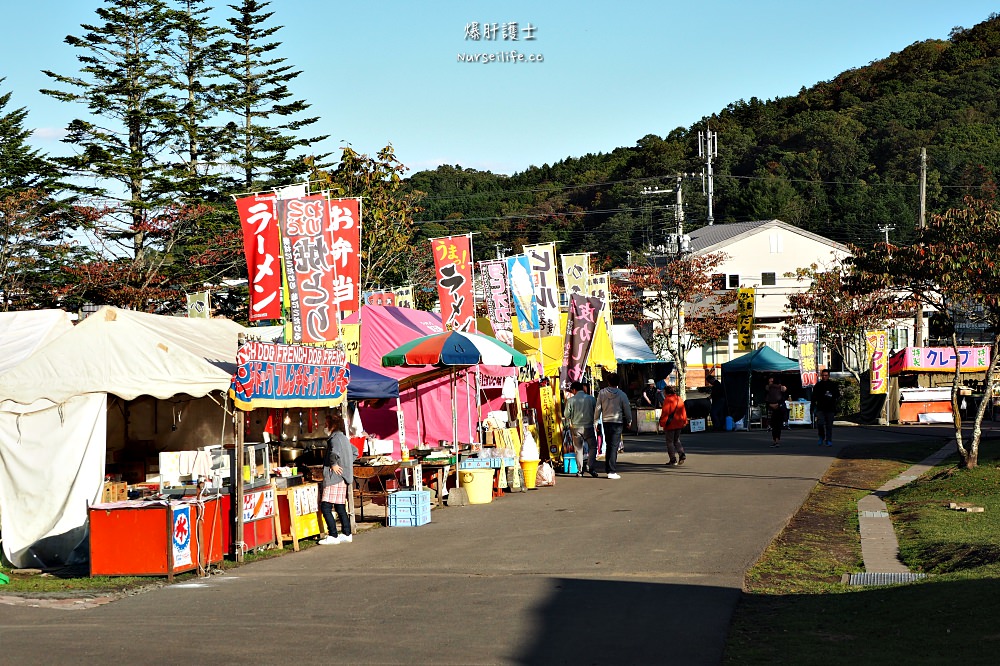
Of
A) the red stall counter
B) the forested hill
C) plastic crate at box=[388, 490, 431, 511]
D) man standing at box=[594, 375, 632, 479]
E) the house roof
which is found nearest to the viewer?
the red stall counter

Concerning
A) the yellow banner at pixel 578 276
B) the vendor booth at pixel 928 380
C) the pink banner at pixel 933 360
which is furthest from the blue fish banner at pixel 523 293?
the pink banner at pixel 933 360

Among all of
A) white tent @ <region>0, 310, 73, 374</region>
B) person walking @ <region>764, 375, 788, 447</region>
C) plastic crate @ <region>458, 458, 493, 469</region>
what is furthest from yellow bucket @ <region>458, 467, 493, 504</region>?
person walking @ <region>764, 375, 788, 447</region>

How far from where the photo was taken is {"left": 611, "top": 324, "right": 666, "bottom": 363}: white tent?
126ft

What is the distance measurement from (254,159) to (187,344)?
26373 millimetres

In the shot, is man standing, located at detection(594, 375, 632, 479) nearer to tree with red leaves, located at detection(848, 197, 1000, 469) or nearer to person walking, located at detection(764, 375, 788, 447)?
tree with red leaves, located at detection(848, 197, 1000, 469)

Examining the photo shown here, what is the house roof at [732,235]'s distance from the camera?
61438 mm

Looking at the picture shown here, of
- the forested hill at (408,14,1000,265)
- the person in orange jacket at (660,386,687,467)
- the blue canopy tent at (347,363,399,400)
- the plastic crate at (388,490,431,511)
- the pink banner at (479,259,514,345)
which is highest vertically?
the forested hill at (408,14,1000,265)

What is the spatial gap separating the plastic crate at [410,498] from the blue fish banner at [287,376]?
5.27 feet

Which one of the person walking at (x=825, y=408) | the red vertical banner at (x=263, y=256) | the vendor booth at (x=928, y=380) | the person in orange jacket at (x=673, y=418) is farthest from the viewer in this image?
the vendor booth at (x=928, y=380)

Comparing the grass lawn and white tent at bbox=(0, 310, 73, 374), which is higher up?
white tent at bbox=(0, 310, 73, 374)

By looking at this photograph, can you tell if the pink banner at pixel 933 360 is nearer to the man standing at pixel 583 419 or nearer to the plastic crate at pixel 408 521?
the man standing at pixel 583 419

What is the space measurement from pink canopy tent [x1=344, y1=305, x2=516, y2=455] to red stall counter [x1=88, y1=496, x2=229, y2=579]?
850 centimetres

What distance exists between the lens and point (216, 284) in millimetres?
37000

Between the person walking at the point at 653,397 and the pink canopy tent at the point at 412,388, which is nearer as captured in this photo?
the pink canopy tent at the point at 412,388
